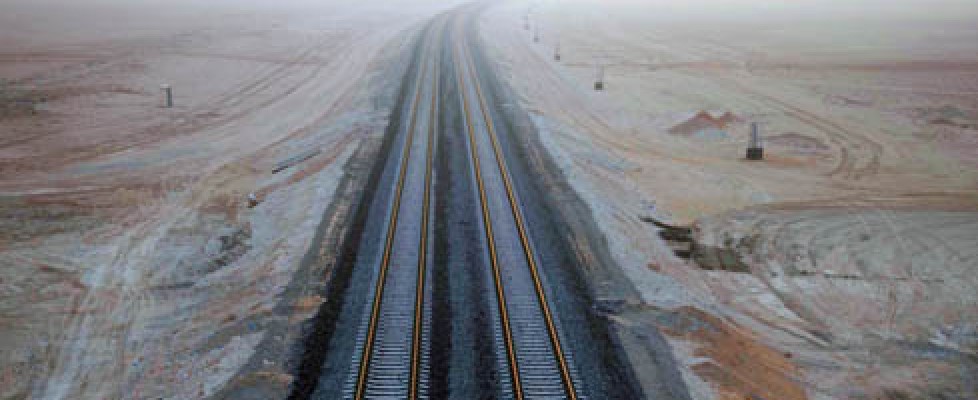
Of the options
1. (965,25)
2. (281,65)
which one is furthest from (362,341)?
(965,25)

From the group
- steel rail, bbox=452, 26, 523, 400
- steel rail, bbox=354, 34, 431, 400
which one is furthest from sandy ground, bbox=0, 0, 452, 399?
steel rail, bbox=452, 26, 523, 400

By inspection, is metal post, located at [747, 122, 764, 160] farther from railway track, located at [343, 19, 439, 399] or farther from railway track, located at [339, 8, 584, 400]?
railway track, located at [343, 19, 439, 399]

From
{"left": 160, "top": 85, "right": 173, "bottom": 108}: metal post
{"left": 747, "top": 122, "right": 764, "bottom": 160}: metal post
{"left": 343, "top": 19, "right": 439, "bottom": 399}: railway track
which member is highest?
{"left": 160, "top": 85, "right": 173, "bottom": 108}: metal post

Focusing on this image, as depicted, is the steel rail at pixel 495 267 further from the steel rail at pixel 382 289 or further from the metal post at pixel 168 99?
the metal post at pixel 168 99

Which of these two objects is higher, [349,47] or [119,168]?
[349,47]

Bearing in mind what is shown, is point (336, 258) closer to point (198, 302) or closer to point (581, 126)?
point (198, 302)

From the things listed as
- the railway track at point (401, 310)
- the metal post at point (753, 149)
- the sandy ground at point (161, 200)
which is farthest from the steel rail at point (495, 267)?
the metal post at point (753, 149)

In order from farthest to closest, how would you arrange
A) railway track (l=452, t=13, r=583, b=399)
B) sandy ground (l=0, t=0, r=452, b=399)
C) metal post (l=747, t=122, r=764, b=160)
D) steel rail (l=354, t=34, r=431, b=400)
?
metal post (l=747, t=122, r=764, b=160) → sandy ground (l=0, t=0, r=452, b=399) → railway track (l=452, t=13, r=583, b=399) → steel rail (l=354, t=34, r=431, b=400)
